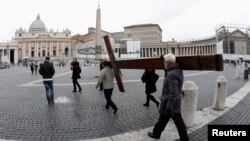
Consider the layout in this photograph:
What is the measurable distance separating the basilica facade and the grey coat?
11414 cm

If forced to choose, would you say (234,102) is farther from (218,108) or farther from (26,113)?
(26,113)

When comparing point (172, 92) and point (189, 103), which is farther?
point (189, 103)

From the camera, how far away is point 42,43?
118562 millimetres

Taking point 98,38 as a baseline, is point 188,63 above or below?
below

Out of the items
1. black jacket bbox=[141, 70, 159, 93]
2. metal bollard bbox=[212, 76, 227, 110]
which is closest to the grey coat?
black jacket bbox=[141, 70, 159, 93]

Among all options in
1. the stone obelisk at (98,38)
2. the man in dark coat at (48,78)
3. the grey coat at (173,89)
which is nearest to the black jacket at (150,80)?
the man in dark coat at (48,78)

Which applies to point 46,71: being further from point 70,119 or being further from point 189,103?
point 189,103

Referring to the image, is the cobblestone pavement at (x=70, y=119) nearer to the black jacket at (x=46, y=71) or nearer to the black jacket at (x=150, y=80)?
the black jacket at (x=150, y=80)

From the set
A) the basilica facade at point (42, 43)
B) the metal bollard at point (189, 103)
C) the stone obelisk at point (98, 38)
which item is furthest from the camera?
the basilica facade at point (42, 43)

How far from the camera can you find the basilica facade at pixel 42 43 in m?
118

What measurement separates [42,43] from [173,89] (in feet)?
402

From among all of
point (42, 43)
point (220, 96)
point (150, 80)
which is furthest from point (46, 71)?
point (42, 43)

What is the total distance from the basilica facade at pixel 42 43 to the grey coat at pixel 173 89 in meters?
114

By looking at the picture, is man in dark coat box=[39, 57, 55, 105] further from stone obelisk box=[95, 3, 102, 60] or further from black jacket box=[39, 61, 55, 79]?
stone obelisk box=[95, 3, 102, 60]
